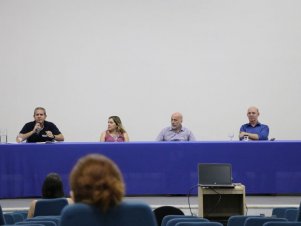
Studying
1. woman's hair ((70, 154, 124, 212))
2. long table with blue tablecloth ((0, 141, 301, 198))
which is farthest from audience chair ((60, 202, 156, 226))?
long table with blue tablecloth ((0, 141, 301, 198))

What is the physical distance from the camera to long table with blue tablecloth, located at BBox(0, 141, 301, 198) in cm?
855

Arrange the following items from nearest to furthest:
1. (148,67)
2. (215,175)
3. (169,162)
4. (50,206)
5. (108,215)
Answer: (108,215), (50,206), (215,175), (169,162), (148,67)

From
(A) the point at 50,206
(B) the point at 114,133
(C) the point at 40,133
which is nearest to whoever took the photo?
(A) the point at 50,206

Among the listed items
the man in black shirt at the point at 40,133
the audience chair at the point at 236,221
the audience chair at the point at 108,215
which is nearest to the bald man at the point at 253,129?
the man in black shirt at the point at 40,133

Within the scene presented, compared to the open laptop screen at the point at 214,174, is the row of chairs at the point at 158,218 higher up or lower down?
lower down

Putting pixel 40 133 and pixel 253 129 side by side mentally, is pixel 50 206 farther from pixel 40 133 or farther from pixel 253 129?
pixel 253 129

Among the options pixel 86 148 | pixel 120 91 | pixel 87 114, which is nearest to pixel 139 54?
pixel 120 91

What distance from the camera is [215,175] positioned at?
23.9ft

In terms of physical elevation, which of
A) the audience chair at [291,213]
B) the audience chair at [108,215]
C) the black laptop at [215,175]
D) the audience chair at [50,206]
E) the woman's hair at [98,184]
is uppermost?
the woman's hair at [98,184]

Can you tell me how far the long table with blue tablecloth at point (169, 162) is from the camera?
8.55 m

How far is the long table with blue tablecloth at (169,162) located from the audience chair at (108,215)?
6127 mm

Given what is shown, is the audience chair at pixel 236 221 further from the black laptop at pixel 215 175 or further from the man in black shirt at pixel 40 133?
the man in black shirt at pixel 40 133

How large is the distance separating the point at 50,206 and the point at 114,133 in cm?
459

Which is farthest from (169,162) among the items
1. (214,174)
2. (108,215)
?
(108,215)
